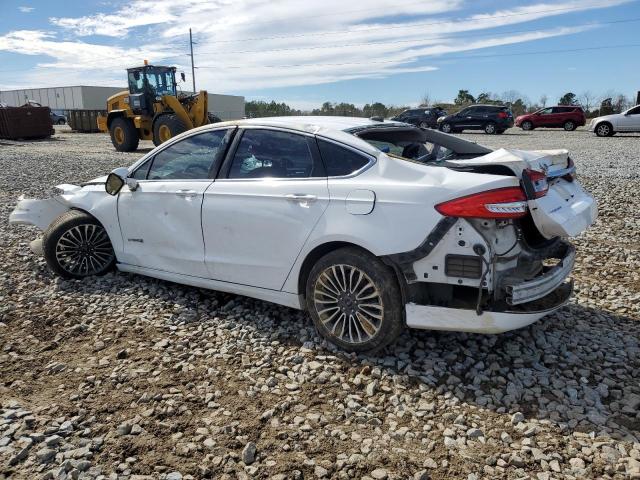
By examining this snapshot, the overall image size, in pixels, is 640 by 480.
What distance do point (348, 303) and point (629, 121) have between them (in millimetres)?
25325

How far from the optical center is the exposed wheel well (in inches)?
130

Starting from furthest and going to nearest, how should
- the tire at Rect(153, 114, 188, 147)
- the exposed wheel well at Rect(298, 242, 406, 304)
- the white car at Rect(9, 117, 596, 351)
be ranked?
the tire at Rect(153, 114, 188, 147)
the exposed wheel well at Rect(298, 242, 406, 304)
the white car at Rect(9, 117, 596, 351)

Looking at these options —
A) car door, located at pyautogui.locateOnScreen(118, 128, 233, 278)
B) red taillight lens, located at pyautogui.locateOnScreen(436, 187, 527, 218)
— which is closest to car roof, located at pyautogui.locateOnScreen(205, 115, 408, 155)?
car door, located at pyautogui.locateOnScreen(118, 128, 233, 278)

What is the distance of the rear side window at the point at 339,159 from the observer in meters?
3.53

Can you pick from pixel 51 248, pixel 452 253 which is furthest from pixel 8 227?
pixel 452 253

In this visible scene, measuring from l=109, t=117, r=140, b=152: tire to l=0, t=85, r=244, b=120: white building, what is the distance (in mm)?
39367

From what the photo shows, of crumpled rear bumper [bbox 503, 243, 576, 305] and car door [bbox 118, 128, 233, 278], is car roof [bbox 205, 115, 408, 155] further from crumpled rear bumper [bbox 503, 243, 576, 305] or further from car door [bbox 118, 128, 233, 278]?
crumpled rear bumper [bbox 503, 243, 576, 305]

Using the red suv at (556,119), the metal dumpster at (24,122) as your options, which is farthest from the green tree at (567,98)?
the metal dumpster at (24,122)

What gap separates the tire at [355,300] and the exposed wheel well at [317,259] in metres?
0.04

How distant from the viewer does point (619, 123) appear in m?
24.0

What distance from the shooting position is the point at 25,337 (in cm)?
402

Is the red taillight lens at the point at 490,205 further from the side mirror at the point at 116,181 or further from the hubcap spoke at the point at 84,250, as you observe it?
the hubcap spoke at the point at 84,250

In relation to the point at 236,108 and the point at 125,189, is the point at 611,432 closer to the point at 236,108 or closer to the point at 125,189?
the point at 125,189

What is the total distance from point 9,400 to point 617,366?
3909 mm
